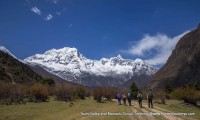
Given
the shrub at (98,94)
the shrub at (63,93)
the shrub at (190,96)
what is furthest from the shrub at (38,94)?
the shrub at (190,96)

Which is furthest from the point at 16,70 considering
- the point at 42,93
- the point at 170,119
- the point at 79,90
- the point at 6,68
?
the point at 170,119

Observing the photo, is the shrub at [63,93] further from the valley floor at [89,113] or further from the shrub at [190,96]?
the valley floor at [89,113]

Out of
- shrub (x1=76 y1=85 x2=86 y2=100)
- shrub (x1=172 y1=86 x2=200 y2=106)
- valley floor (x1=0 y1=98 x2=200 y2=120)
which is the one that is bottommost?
valley floor (x1=0 y1=98 x2=200 y2=120)

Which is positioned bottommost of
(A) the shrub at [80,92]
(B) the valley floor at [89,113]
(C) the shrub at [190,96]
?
(B) the valley floor at [89,113]

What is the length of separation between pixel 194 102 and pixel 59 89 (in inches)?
1370

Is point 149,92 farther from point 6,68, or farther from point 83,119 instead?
point 6,68

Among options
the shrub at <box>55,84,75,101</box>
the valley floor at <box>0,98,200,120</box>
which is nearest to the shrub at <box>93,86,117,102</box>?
the shrub at <box>55,84,75,101</box>

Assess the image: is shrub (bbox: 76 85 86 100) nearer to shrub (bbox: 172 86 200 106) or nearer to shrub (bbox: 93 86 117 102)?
shrub (bbox: 93 86 117 102)

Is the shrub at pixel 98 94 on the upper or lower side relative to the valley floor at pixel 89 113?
upper

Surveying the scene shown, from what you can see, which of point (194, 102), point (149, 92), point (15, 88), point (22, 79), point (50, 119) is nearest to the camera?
point (50, 119)

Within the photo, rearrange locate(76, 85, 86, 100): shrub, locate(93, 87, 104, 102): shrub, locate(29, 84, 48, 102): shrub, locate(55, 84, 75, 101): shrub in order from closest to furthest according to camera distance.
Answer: locate(93, 87, 104, 102): shrub, locate(29, 84, 48, 102): shrub, locate(55, 84, 75, 101): shrub, locate(76, 85, 86, 100): shrub

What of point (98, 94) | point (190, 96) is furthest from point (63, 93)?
point (190, 96)

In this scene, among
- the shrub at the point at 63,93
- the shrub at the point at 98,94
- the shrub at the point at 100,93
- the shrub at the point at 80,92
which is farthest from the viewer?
the shrub at the point at 80,92

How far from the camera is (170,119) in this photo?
30109 mm
